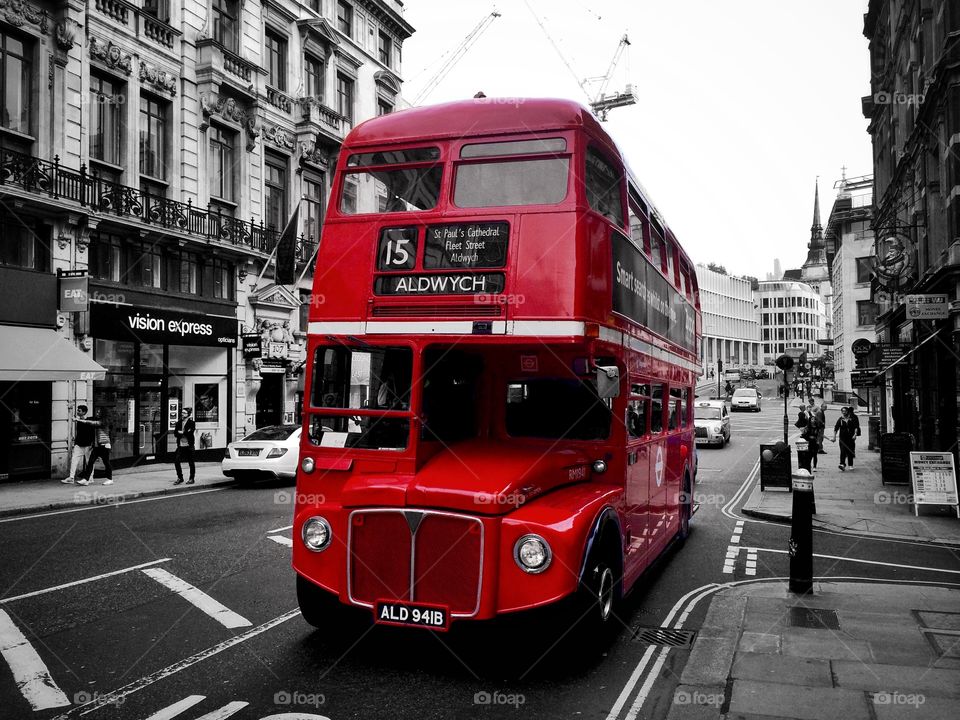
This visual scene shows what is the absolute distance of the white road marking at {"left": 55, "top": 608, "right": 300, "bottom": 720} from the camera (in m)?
5.05

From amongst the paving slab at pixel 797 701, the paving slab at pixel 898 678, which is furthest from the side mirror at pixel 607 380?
the paving slab at pixel 898 678

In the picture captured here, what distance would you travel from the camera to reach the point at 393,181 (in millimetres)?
6961

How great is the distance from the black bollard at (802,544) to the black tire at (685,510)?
323 cm

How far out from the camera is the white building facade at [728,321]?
485 feet

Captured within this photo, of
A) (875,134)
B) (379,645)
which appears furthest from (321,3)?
(379,645)

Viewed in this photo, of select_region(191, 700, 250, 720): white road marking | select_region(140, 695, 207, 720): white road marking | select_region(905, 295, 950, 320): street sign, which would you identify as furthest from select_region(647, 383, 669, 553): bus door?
select_region(905, 295, 950, 320): street sign

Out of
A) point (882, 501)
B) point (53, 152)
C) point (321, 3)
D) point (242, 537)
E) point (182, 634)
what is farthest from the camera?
point (321, 3)

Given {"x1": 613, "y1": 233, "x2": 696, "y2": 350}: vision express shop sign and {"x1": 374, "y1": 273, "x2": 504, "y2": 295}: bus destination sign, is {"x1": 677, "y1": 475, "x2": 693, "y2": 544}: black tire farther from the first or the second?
{"x1": 374, "y1": 273, "x2": 504, "y2": 295}: bus destination sign

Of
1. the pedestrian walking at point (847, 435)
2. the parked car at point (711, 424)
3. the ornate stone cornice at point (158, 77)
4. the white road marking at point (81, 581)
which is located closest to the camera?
the white road marking at point (81, 581)

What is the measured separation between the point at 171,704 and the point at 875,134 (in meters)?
33.8

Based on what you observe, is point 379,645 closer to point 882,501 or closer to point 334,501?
point 334,501

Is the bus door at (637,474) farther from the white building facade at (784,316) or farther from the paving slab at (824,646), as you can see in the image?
the white building facade at (784,316)

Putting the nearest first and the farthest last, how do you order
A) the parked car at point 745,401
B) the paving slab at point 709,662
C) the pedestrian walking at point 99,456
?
the paving slab at point 709,662
the pedestrian walking at point 99,456
the parked car at point 745,401

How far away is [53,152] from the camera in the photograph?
1895 cm
